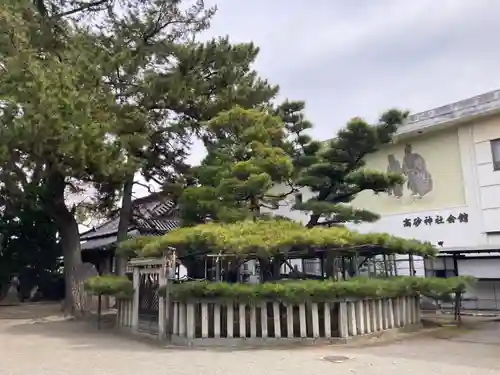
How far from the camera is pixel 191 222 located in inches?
455

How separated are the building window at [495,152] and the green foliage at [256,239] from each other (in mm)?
6063

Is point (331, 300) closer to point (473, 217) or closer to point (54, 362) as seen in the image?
point (54, 362)

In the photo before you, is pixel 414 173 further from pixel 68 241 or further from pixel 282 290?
pixel 68 241

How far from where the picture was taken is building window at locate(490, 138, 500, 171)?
13773mm

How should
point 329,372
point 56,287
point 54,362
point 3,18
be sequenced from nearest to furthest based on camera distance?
point 329,372 < point 54,362 < point 3,18 < point 56,287

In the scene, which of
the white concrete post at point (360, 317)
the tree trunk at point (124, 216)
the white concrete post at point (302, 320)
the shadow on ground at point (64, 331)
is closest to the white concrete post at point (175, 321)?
the shadow on ground at point (64, 331)

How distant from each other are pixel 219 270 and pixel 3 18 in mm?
7533

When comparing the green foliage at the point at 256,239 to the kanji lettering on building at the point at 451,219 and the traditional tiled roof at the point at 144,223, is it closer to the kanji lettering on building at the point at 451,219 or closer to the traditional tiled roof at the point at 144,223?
the kanji lettering on building at the point at 451,219

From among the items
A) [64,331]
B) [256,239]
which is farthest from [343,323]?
[64,331]

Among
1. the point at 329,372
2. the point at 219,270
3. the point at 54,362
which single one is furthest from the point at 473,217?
the point at 54,362

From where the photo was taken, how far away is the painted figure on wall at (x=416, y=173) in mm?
15367

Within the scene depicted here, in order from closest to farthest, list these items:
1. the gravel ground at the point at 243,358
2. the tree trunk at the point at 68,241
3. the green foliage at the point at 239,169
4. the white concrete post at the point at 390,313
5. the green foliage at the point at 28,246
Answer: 1. the gravel ground at the point at 243,358
2. the white concrete post at the point at 390,313
3. the green foliage at the point at 239,169
4. the tree trunk at the point at 68,241
5. the green foliage at the point at 28,246

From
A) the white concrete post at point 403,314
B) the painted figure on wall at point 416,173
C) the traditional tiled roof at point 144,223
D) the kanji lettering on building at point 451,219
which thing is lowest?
the white concrete post at point 403,314

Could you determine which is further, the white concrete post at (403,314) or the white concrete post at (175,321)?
the white concrete post at (403,314)
